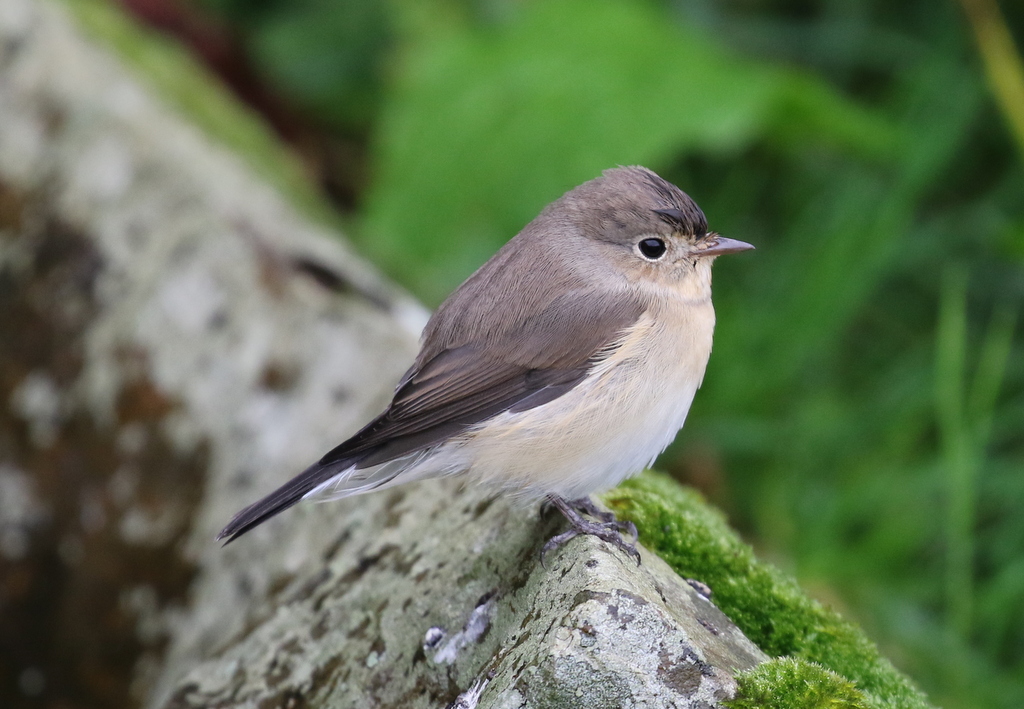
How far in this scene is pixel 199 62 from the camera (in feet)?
21.1

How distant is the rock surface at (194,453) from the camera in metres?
2.74

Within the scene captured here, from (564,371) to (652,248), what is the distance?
0.54m

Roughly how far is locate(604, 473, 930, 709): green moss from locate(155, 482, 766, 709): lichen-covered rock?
0.52 feet

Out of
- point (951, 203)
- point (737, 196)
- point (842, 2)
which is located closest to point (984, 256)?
point (951, 203)

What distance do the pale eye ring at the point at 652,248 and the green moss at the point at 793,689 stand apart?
1.35 m

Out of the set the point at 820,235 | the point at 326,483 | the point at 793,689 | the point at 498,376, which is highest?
the point at 820,235

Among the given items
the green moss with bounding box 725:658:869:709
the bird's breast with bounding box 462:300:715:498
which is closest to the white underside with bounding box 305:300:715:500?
the bird's breast with bounding box 462:300:715:498

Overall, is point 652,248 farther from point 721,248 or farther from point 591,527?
point 591,527

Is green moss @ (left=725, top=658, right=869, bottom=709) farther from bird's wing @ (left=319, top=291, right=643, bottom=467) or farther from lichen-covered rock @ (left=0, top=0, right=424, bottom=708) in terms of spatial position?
lichen-covered rock @ (left=0, top=0, right=424, bottom=708)

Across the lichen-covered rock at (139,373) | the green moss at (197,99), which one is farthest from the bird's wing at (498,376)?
the green moss at (197,99)

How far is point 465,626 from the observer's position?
8.68ft

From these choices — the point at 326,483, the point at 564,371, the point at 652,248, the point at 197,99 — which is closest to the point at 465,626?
the point at 326,483

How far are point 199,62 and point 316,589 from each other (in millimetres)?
4410

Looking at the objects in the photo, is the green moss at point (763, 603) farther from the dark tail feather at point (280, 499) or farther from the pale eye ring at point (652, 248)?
the dark tail feather at point (280, 499)
